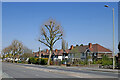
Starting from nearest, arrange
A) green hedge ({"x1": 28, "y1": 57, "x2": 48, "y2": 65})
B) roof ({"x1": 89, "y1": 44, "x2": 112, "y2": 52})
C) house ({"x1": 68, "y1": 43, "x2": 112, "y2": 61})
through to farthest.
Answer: green hedge ({"x1": 28, "y1": 57, "x2": 48, "y2": 65}) → house ({"x1": 68, "y1": 43, "x2": 112, "y2": 61}) → roof ({"x1": 89, "y1": 44, "x2": 112, "y2": 52})

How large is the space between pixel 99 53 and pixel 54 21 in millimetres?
30599

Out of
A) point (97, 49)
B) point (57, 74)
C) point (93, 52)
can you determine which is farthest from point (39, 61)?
point (57, 74)

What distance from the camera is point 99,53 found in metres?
77.7

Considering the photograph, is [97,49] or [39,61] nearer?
[39,61]

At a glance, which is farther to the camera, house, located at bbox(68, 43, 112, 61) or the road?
house, located at bbox(68, 43, 112, 61)

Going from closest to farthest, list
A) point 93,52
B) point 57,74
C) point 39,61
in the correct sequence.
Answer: point 57,74 → point 39,61 → point 93,52

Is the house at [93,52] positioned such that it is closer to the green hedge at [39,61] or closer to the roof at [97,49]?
the roof at [97,49]

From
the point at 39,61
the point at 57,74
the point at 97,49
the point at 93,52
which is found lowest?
the point at 39,61

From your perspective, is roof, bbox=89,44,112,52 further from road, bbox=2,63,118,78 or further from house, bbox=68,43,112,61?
road, bbox=2,63,118,78

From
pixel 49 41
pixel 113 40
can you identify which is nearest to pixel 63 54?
pixel 49 41

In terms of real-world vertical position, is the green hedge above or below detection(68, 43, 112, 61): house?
below

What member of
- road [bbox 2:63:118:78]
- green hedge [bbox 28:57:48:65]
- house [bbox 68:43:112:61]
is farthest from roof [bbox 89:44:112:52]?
road [bbox 2:63:118:78]

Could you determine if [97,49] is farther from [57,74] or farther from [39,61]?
[57,74]

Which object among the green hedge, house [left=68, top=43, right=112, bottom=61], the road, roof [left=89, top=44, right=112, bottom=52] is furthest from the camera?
roof [left=89, top=44, right=112, bottom=52]
